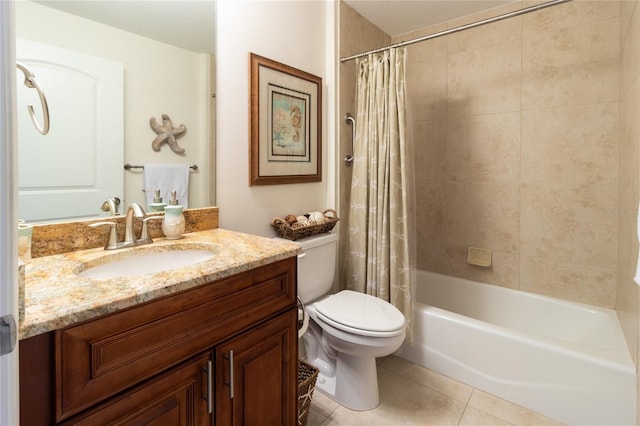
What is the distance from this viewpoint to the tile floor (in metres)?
1.58

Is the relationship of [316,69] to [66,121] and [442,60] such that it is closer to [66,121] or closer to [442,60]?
[442,60]

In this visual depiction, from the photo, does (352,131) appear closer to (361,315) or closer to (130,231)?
(361,315)

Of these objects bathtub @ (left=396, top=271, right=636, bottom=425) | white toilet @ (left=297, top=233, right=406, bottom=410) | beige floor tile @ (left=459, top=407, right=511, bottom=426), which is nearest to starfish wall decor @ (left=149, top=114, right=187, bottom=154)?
white toilet @ (left=297, top=233, right=406, bottom=410)

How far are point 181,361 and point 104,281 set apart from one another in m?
0.27

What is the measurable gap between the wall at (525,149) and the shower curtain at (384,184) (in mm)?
724

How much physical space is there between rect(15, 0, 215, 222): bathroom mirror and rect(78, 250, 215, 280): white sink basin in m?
0.22

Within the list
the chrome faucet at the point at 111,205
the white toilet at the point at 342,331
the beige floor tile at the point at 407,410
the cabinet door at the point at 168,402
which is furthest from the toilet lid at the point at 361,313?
the chrome faucet at the point at 111,205

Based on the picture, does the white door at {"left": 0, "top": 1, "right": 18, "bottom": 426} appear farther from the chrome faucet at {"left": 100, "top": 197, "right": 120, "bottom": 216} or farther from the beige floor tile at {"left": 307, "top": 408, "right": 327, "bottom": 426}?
the beige floor tile at {"left": 307, "top": 408, "right": 327, "bottom": 426}

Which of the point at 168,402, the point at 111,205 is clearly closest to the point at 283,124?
the point at 111,205

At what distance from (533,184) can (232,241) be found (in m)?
1.94

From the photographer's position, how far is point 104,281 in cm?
82

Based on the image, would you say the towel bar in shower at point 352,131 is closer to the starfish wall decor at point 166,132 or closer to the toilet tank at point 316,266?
the toilet tank at point 316,266

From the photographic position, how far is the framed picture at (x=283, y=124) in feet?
5.70

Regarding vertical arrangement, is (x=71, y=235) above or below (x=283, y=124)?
below
